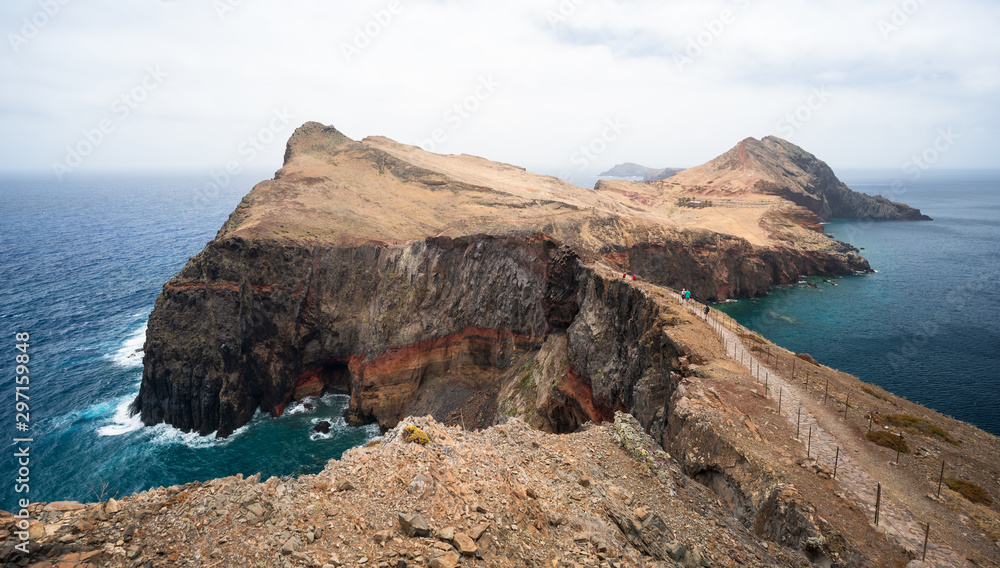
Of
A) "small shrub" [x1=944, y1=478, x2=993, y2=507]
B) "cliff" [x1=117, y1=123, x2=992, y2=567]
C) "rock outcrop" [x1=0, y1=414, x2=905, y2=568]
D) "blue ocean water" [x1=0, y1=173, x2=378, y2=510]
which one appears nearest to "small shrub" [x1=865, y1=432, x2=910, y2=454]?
"small shrub" [x1=944, y1=478, x2=993, y2=507]

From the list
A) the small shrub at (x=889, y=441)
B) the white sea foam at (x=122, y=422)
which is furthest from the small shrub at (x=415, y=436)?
the white sea foam at (x=122, y=422)

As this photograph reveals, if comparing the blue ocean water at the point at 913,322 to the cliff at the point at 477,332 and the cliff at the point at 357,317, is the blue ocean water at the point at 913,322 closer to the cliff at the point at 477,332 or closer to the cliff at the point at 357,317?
the cliff at the point at 477,332

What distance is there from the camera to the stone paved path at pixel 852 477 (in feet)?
52.2

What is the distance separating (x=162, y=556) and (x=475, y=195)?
100465 millimetres

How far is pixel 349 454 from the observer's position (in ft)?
52.3

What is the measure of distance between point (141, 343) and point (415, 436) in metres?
76.6

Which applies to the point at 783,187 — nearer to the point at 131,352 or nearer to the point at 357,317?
the point at 357,317

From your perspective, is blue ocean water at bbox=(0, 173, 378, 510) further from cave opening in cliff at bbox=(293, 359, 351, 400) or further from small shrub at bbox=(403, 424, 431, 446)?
small shrub at bbox=(403, 424, 431, 446)

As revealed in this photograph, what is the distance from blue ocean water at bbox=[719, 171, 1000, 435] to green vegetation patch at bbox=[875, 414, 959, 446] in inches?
1265

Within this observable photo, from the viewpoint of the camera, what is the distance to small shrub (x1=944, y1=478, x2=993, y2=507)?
61.8 ft

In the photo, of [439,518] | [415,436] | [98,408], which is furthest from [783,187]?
[98,408]

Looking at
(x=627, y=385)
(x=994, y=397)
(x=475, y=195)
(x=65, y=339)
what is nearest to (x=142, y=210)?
(x=65, y=339)

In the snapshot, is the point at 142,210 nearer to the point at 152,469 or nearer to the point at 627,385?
the point at 152,469

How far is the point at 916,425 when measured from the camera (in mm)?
24578
